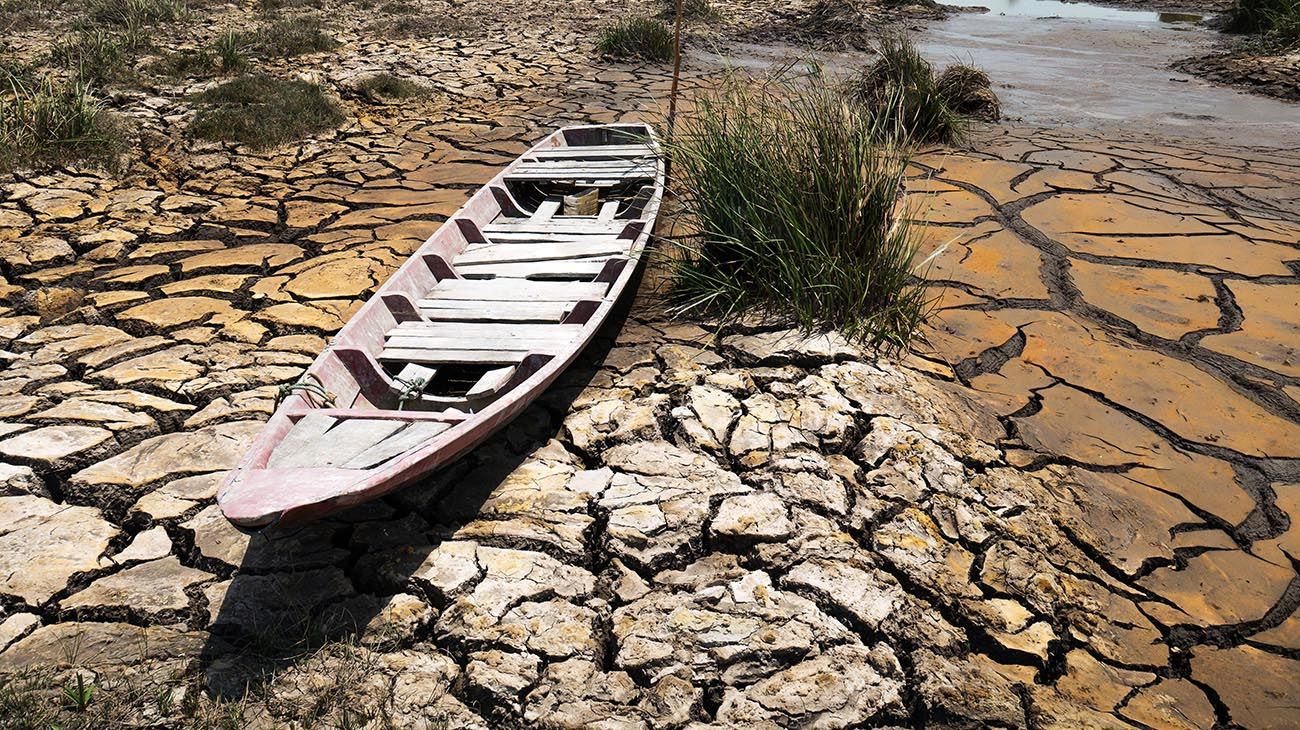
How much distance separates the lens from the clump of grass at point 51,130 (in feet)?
18.4

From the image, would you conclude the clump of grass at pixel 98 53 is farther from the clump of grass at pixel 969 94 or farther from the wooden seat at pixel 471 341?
the clump of grass at pixel 969 94

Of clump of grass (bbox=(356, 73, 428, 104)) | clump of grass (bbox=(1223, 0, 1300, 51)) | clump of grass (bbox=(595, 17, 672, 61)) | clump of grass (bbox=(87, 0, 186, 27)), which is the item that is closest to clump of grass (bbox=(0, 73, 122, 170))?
clump of grass (bbox=(356, 73, 428, 104))

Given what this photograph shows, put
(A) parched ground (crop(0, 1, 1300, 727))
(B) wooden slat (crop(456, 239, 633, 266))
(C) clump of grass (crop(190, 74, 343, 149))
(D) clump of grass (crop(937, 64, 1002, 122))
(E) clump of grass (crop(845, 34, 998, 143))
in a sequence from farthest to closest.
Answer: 1. (D) clump of grass (crop(937, 64, 1002, 122))
2. (E) clump of grass (crop(845, 34, 998, 143))
3. (C) clump of grass (crop(190, 74, 343, 149))
4. (B) wooden slat (crop(456, 239, 633, 266))
5. (A) parched ground (crop(0, 1, 1300, 727))

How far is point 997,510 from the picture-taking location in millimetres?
2934

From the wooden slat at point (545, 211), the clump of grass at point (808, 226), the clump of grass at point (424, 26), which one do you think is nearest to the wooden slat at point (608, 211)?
the wooden slat at point (545, 211)

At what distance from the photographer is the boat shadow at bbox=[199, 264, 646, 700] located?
2395 millimetres

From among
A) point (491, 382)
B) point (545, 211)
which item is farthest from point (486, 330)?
point (545, 211)

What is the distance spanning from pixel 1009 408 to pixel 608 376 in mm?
1594

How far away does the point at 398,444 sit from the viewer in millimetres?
2619

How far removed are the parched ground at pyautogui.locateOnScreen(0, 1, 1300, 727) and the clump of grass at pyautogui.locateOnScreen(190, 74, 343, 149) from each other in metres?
1.80

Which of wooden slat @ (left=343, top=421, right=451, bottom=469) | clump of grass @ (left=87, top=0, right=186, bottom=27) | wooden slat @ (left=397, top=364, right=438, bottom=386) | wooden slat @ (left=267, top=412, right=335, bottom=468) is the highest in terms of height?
clump of grass @ (left=87, top=0, right=186, bottom=27)

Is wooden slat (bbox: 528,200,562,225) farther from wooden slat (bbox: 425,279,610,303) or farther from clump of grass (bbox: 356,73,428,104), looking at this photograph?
clump of grass (bbox: 356,73,428,104)

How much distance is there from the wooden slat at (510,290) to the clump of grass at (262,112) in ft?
10.4

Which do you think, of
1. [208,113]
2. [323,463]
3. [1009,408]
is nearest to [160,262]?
[208,113]
